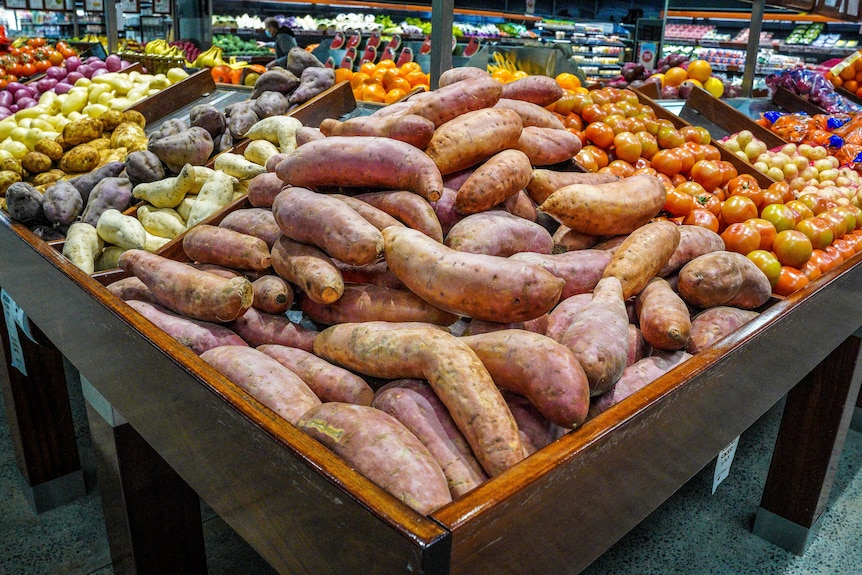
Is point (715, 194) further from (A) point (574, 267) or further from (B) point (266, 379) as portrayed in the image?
(B) point (266, 379)

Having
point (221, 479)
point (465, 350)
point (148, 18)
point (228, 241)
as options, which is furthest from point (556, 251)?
point (148, 18)

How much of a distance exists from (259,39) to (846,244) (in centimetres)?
857

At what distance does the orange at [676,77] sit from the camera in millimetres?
4051

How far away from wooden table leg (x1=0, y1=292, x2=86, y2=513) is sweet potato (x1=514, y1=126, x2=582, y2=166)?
160 cm

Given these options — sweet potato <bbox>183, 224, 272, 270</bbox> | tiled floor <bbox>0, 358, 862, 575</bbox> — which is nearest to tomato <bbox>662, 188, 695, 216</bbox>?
tiled floor <bbox>0, 358, 862, 575</bbox>

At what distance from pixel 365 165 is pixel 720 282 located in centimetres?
78

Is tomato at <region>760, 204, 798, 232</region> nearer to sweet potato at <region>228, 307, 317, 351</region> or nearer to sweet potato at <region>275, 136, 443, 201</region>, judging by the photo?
sweet potato at <region>275, 136, 443, 201</region>

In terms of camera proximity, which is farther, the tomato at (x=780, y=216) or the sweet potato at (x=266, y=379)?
the tomato at (x=780, y=216)

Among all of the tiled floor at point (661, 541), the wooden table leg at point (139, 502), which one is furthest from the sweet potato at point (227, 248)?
the tiled floor at point (661, 541)

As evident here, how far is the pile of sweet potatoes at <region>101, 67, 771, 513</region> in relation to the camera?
36.5 inches

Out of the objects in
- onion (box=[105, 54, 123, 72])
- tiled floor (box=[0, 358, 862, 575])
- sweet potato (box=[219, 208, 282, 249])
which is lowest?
tiled floor (box=[0, 358, 862, 575])

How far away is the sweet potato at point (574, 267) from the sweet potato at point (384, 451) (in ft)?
1.65

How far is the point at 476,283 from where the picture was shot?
1080 millimetres

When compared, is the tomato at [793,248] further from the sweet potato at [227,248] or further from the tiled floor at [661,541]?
the sweet potato at [227,248]
